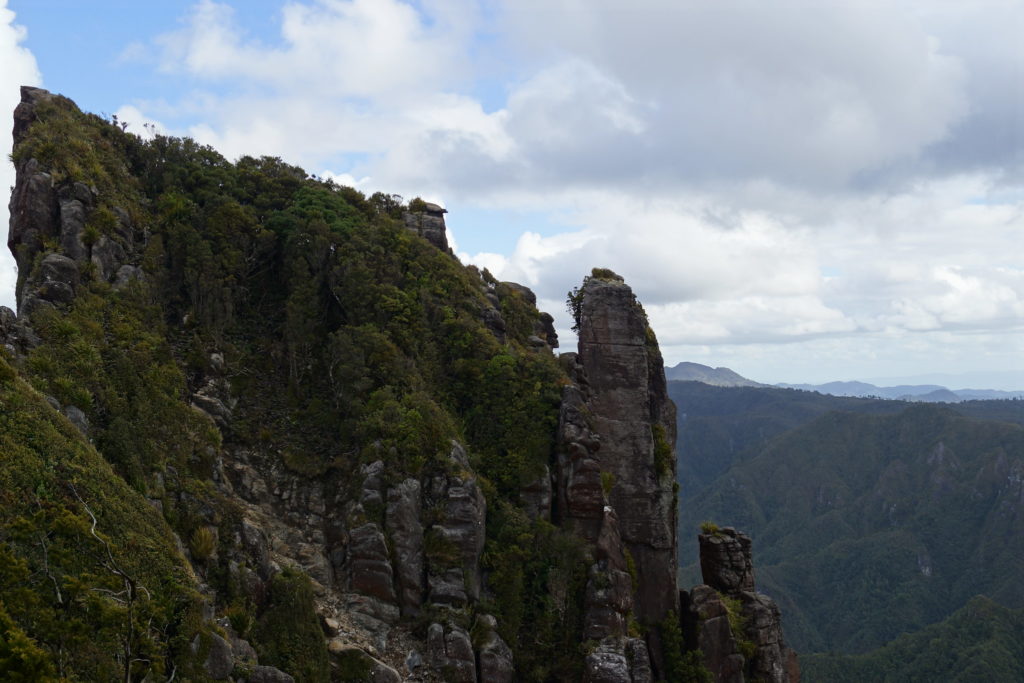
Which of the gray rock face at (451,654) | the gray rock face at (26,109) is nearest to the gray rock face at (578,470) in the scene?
the gray rock face at (451,654)

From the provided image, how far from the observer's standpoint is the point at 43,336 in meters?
25.7

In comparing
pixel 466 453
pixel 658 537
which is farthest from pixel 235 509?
pixel 658 537

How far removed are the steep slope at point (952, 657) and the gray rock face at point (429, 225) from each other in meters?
119

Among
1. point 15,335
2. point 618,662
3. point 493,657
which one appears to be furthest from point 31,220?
point 618,662

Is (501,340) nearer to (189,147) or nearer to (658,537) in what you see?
(658,537)

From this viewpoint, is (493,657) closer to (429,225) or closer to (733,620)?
(733,620)

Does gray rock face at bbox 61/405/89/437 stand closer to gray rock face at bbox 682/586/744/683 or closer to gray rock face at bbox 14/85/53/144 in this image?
gray rock face at bbox 14/85/53/144

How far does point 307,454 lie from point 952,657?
488ft

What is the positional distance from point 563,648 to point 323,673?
12272mm

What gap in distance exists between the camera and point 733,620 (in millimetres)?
37938

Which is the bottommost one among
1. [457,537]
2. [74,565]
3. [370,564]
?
[370,564]

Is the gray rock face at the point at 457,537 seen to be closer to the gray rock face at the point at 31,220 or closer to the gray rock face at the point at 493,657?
the gray rock face at the point at 493,657

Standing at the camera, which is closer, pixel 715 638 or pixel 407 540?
pixel 407 540

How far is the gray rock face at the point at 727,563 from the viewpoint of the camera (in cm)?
4100
